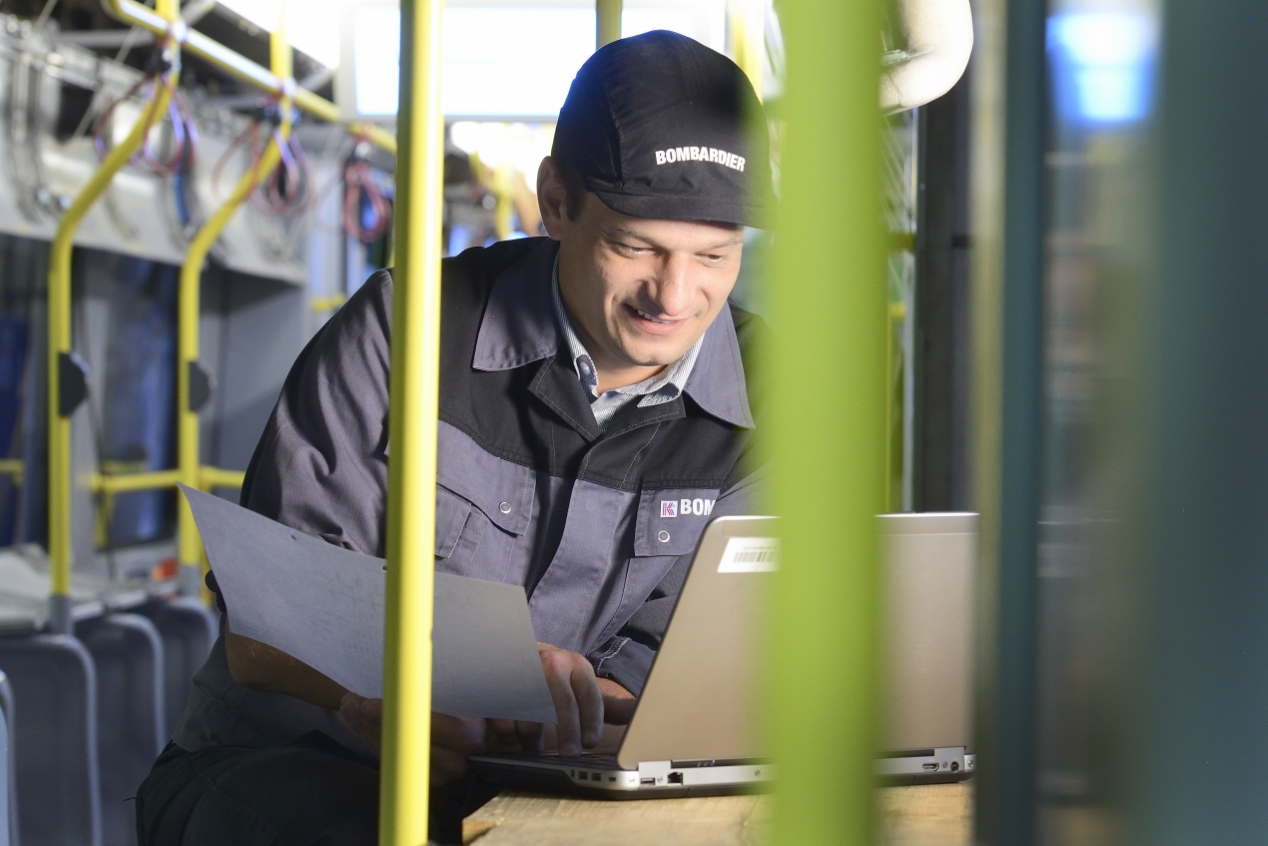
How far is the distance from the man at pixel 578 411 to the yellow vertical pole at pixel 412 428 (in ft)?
2.14

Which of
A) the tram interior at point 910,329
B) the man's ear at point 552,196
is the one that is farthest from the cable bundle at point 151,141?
the man's ear at point 552,196

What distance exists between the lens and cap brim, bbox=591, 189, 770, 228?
5.30ft

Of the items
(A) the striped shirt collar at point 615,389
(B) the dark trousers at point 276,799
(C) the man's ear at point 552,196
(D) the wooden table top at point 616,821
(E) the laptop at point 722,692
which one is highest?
(C) the man's ear at point 552,196

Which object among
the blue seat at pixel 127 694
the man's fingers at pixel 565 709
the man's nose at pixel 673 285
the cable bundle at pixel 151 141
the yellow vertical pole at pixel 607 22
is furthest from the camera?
the cable bundle at pixel 151 141

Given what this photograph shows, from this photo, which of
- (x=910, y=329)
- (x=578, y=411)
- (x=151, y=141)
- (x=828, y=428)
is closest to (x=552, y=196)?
(x=578, y=411)

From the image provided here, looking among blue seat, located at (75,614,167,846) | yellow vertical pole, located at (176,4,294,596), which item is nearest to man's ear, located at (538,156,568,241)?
yellow vertical pole, located at (176,4,294,596)

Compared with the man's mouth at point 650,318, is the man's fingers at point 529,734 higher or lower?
lower

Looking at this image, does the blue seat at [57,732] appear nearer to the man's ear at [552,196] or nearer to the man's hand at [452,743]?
the man's ear at [552,196]

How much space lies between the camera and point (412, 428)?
845mm

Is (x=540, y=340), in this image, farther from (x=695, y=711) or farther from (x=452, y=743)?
(x=695, y=711)

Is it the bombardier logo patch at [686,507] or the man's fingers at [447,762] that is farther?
the bombardier logo patch at [686,507]

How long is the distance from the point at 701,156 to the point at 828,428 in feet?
4.29

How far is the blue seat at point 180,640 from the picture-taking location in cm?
392

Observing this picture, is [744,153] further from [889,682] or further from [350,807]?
[889,682]
